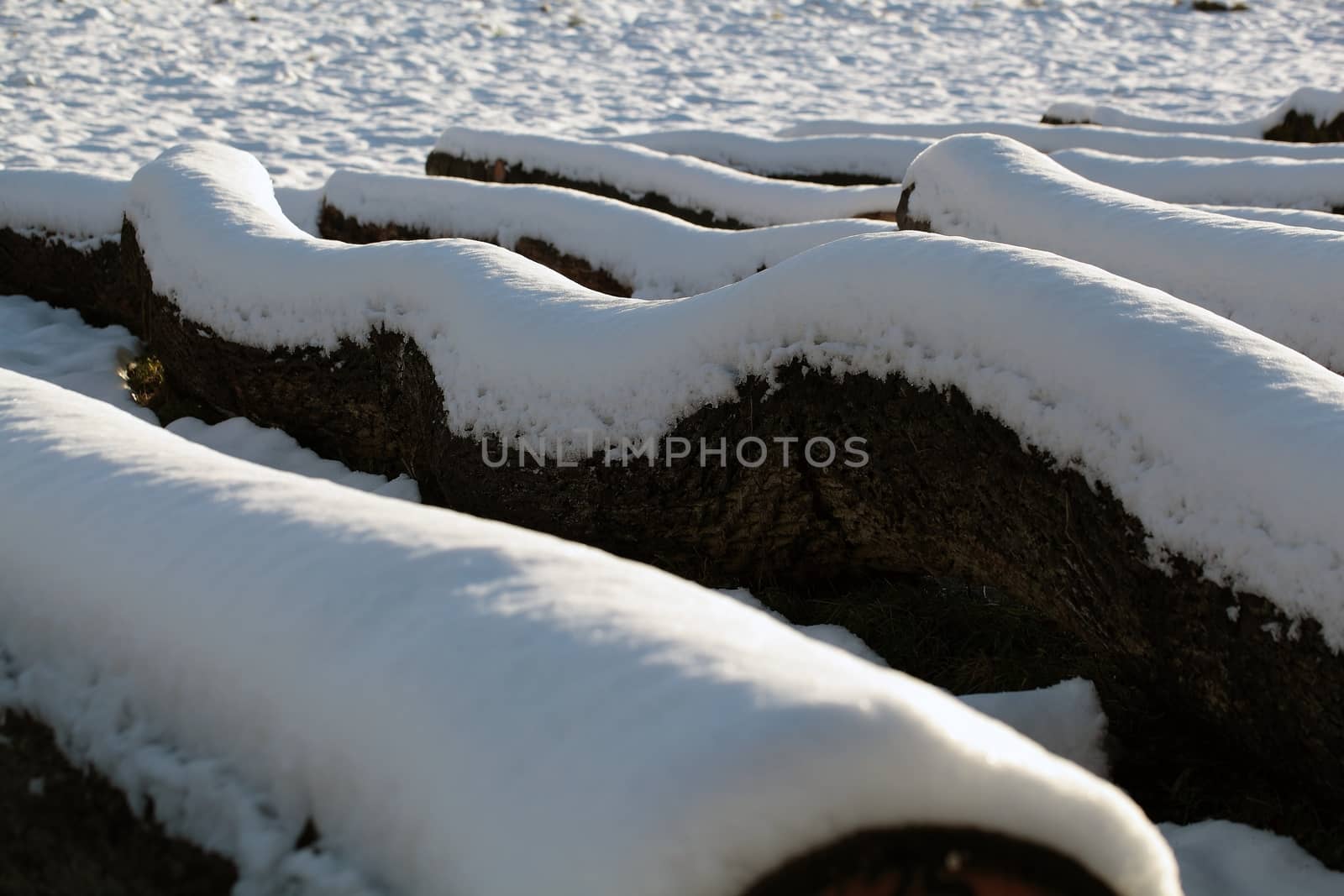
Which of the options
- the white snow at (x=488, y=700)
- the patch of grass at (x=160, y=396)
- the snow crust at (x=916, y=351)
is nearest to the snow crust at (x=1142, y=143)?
the snow crust at (x=916, y=351)

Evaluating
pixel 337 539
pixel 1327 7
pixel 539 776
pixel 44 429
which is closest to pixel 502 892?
pixel 539 776

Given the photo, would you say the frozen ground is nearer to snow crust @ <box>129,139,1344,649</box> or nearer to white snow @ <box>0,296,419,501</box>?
white snow @ <box>0,296,419,501</box>

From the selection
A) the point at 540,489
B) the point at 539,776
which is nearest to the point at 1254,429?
the point at 539,776

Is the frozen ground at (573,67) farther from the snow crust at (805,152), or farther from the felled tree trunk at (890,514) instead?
the felled tree trunk at (890,514)

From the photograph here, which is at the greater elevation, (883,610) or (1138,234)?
(1138,234)

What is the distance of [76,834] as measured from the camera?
140 cm

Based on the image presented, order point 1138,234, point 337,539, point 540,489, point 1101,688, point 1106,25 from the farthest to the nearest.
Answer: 1. point 1106,25
2. point 1138,234
3. point 540,489
4. point 1101,688
5. point 337,539

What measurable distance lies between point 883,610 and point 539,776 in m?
1.91

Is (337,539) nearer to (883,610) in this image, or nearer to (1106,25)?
(883,610)

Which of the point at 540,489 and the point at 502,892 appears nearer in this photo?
the point at 502,892

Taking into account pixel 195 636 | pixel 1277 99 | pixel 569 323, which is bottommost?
pixel 1277 99

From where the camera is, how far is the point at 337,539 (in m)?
1.54

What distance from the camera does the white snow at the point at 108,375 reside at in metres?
3.82

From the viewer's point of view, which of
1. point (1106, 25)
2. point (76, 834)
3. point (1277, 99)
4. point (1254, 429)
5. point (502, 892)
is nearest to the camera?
point (502, 892)
